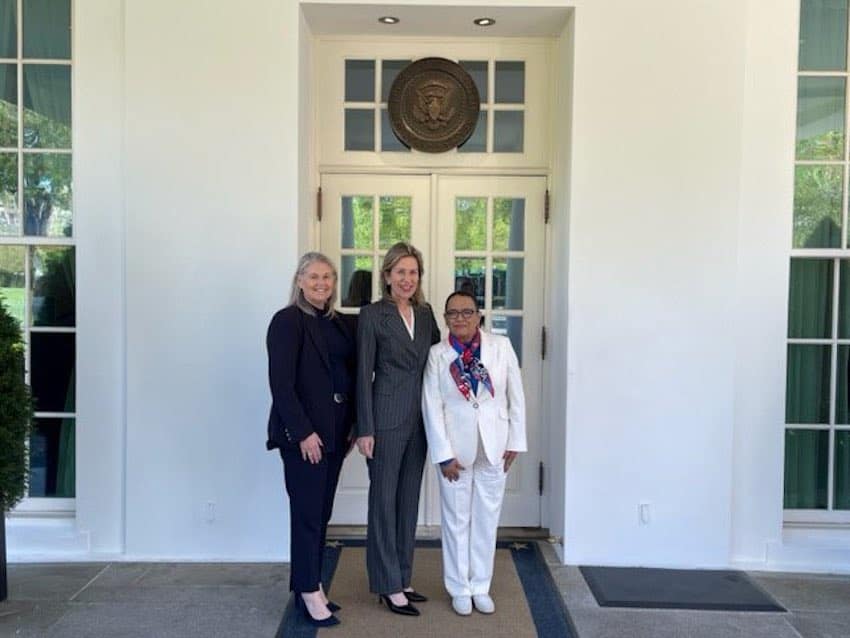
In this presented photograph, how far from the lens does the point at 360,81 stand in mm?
4629

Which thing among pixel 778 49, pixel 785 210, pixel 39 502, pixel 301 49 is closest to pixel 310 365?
pixel 301 49

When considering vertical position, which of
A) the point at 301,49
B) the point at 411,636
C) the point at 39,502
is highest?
the point at 301,49

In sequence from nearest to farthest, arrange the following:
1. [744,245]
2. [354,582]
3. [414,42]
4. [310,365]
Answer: [310,365], [354,582], [744,245], [414,42]

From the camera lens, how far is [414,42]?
180 inches

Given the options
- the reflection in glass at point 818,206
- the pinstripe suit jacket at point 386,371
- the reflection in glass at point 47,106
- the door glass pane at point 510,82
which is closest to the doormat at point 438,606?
the pinstripe suit jacket at point 386,371

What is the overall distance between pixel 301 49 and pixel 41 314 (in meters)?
2.13

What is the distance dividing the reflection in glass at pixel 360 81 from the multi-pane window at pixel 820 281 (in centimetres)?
247

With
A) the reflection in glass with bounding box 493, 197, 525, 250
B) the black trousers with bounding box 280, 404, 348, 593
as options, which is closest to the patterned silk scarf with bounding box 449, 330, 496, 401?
the black trousers with bounding box 280, 404, 348, 593

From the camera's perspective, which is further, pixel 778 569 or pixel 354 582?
pixel 778 569

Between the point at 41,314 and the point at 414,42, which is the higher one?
the point at 414,42

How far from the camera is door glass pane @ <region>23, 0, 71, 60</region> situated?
4.25 meters

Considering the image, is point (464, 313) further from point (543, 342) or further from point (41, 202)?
point (41, 202)

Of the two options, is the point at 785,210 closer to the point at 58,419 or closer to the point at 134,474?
the point at 134,474

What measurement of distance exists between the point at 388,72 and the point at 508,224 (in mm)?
1185
